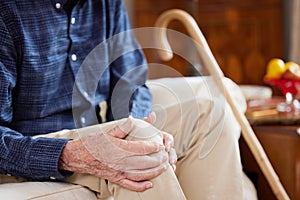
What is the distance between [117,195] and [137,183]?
1.9 inches

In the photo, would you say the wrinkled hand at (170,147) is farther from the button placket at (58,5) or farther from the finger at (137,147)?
the button placket at (58,5)

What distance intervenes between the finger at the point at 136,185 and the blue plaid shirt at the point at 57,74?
136 millimetres

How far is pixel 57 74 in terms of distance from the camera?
1.45 m

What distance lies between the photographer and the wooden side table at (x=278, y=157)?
1.73 m

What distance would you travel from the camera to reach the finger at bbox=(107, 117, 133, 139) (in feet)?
4.12

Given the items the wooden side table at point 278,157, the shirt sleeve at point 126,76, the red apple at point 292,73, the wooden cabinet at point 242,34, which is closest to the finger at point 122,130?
the shirt sleeve at point 126,76

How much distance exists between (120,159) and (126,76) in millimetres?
452

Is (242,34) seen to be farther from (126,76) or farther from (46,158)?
(46,158)

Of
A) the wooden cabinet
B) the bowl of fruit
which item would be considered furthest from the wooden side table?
the wooden cabinet

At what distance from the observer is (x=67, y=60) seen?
1.49 metres

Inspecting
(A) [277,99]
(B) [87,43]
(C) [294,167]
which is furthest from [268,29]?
(B) [87,43]

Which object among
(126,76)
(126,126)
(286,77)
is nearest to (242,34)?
(286,77)

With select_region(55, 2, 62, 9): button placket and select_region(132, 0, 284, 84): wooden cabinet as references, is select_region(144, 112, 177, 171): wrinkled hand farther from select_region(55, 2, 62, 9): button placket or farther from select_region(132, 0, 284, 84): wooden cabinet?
select_region(132, 0, 284, 84): wooden cabinet

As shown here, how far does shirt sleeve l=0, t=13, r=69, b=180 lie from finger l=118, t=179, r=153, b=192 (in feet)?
0.44
